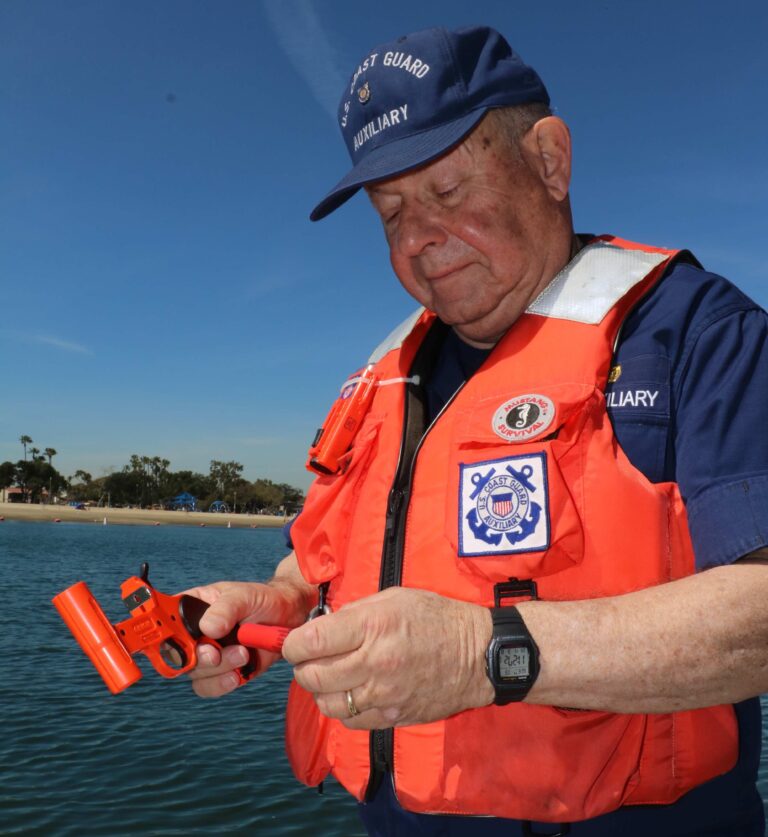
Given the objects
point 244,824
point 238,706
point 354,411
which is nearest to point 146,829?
point 244,824

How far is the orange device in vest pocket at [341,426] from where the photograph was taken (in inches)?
112

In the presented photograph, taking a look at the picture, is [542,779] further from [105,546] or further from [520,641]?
[105,546]

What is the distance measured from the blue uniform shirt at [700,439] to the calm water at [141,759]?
8.37 m

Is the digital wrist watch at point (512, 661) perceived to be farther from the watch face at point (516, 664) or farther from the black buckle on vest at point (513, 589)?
the black buckle on vest at point (513, 589)

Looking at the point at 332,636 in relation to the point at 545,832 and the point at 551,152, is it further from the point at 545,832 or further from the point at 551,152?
the point at 551,152

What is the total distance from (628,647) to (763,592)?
1.07 feet

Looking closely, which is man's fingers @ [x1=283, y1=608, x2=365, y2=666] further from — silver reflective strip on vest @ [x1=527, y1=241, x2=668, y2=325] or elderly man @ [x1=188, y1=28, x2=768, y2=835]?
silver reflective strip on vest @ [x1=527, y1=241, x2=668, y2=325]

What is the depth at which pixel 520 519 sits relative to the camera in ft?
6.58

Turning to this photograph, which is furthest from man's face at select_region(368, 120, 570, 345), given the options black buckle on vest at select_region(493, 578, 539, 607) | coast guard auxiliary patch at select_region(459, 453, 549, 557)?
black buckle on vest at select_region(493, 578, 539, 607)

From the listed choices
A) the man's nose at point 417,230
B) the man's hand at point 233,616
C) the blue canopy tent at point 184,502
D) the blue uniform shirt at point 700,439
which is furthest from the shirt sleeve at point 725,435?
the blue canopy tent at point 184,502

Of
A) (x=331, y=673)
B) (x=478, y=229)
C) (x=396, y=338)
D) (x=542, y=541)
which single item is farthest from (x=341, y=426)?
(x=331, y=673)

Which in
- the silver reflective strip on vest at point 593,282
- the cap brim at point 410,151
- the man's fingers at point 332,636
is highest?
the cap brim at point 410,151

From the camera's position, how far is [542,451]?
6.71 ft

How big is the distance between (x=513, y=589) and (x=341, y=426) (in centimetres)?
114
